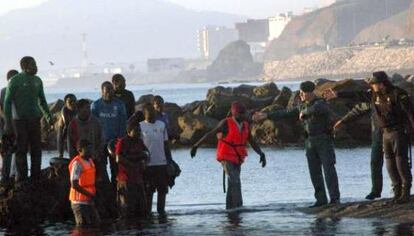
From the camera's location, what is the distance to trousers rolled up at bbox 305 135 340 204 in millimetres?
16703

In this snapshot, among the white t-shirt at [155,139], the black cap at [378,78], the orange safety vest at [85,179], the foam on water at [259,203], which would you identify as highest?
the black cap at [378,78]

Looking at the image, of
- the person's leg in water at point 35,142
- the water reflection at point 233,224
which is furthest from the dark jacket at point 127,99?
the water reflection at point 233,224

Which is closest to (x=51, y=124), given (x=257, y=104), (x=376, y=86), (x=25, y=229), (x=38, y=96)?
(x=38, y=96)

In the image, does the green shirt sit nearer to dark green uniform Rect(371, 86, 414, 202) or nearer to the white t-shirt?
the white t-shirt

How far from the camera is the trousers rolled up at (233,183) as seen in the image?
17375 mm

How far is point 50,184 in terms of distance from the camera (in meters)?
17.1

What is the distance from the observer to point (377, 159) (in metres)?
16.5

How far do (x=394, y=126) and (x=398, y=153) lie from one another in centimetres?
37

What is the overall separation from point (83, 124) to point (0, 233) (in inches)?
71.9

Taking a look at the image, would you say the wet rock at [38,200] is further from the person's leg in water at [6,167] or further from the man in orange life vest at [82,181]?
the man in orange life vest at [82,181]

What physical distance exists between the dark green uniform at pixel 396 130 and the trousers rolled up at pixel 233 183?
257 centimetres

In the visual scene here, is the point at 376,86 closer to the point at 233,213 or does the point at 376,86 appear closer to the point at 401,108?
the point at 401,108

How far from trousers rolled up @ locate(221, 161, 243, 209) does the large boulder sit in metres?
24.8

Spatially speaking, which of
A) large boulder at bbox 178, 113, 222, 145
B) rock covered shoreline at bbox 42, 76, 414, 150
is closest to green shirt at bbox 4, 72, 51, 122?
rock covered shoreline at bbox 42, 76, 414, 150
